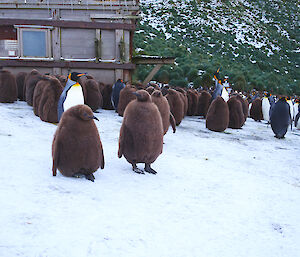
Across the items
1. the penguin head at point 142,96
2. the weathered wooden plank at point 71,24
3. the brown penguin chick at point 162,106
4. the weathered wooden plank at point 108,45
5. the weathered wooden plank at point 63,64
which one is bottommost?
the brown penguin chick at point 162,106

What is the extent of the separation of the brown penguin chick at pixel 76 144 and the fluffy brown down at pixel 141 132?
506 mm

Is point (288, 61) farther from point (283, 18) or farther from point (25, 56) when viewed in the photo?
point (25, 56)

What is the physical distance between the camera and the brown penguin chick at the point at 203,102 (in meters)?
9.25

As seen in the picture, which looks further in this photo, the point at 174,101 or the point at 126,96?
the point at 126,96

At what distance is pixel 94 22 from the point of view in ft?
33.4

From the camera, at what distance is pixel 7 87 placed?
6875 millimetres

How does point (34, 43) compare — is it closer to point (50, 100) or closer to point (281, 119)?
point (50, 100)

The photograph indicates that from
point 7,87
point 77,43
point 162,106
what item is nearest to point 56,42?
point 77,43

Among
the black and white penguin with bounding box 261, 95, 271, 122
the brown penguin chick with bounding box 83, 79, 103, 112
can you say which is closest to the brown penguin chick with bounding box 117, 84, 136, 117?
the brown penguin chick with bounding box 83, 79, 103, 112

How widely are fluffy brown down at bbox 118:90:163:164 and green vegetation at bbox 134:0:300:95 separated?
1759 cm

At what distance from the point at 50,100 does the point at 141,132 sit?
252cm

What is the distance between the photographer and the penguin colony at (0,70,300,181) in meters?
2.81

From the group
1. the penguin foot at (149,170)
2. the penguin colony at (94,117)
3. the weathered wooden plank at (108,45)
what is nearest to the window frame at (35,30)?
the weathered wooden plank at (108,45)

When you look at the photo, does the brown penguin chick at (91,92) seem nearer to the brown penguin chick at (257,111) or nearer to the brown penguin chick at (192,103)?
the brown penguin chick at (192,103)
